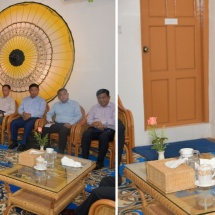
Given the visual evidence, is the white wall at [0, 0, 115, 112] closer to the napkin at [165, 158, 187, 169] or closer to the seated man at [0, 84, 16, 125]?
the seated man at [0, 84, 16, 125]

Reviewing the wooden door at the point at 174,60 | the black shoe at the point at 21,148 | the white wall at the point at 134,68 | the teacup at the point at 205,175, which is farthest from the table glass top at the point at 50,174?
the wooden door at the point at 174,60

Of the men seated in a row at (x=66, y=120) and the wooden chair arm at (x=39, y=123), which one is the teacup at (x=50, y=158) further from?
the wooden chair arm at (x=39, y=123)

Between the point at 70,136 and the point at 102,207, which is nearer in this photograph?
the point at 102,207

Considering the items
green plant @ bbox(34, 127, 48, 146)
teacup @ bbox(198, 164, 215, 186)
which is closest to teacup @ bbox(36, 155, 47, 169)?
green plant @ bbox(34, 127, 48, 146)

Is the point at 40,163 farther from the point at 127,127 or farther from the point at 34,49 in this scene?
the point at 127,127

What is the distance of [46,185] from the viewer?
1633mm

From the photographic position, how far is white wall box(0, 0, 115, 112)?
169cm

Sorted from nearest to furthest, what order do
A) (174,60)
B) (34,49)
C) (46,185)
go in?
(46,185)
(34,49)
(174,60)

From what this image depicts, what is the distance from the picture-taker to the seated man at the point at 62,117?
1819 millimetres

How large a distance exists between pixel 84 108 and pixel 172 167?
71cm

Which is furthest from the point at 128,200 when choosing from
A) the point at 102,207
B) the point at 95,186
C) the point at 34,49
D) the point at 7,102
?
the point at 34,49

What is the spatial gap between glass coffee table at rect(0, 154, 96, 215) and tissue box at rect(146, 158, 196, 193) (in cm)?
54

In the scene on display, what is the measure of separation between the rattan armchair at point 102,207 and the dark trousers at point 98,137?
0.55 m

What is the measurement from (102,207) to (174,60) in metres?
2.00
